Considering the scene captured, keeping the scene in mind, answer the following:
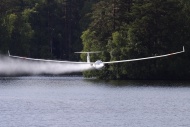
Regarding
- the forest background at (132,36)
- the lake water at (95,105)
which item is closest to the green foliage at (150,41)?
the forest background at (132,36)

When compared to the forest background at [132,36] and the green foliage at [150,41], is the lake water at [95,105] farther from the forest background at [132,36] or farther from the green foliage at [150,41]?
the forest background at [132,36]

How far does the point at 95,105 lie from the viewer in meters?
61.9

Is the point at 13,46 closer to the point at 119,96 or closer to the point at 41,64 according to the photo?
the point at 41,64

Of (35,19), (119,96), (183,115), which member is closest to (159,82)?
(119,96)

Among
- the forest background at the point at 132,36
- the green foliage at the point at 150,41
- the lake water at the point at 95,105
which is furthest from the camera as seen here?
the forest background at the point at 132,36

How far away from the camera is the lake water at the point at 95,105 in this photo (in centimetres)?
5216

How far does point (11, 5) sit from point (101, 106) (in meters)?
63.6

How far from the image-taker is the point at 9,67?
353 ft

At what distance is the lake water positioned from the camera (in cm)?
5216

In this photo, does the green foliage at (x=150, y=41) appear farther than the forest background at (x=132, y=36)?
No

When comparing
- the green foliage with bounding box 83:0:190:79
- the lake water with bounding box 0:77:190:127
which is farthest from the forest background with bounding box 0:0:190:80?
the lake water with bounding box 0:77:190:127

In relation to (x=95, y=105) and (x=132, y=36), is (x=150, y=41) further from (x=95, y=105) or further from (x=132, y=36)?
(x=95, y=105)

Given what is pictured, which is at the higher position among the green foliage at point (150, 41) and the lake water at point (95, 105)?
the green foliage at point (150, 41)

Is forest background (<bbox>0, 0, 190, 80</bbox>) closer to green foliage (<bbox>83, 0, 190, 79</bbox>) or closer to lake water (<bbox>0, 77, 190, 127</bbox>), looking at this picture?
green foliage (<bbox>83, 0, 190, 79</bbox>)
